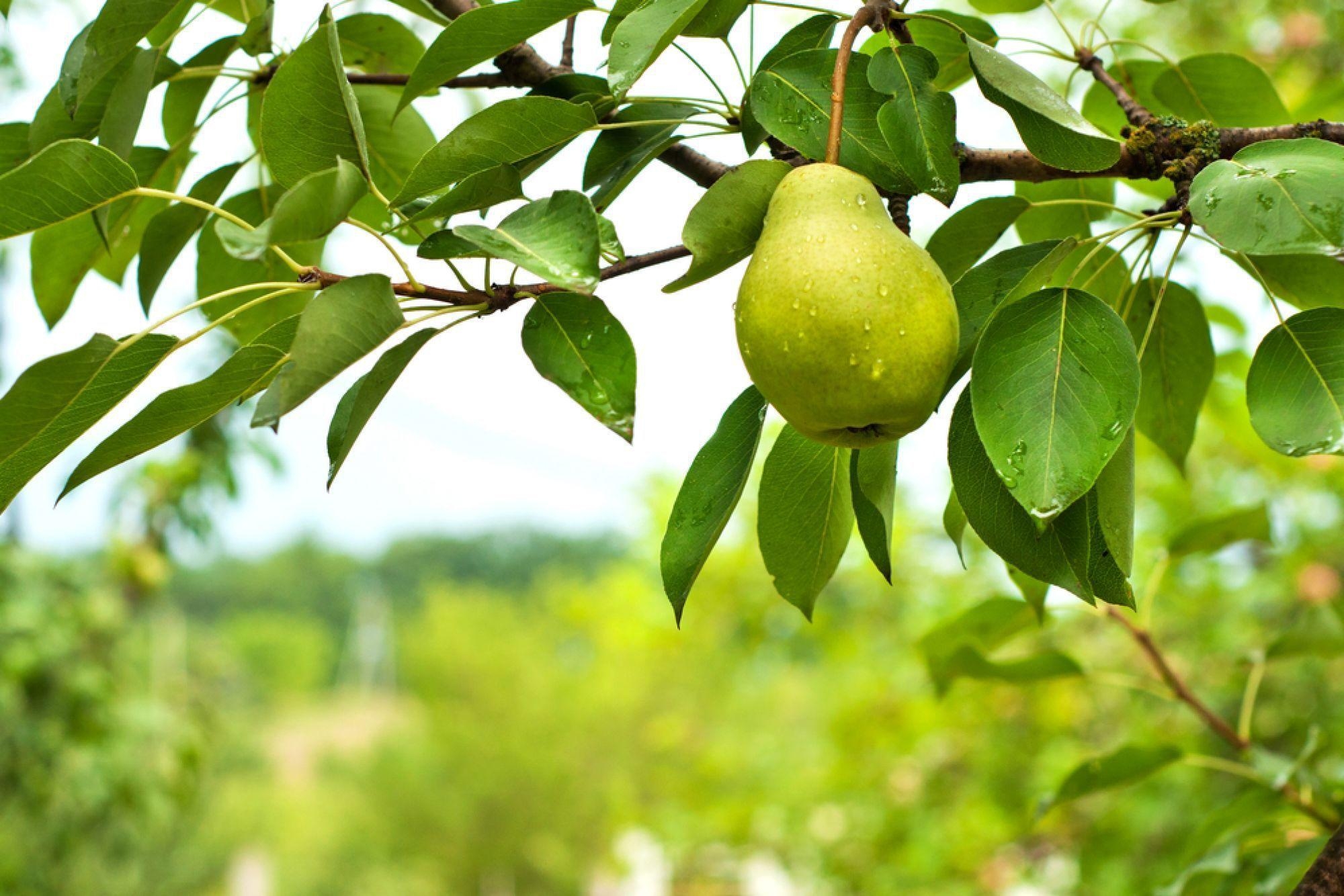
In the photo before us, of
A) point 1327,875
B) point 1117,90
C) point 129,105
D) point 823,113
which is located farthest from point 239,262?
point 1327,875

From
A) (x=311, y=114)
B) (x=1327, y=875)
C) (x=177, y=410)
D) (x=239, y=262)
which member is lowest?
(x=1327, y=875)

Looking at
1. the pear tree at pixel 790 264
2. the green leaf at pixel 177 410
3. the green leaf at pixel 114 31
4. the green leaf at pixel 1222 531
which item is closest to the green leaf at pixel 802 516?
the pear tree at pixel 790 264

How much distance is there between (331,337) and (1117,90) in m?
0.46

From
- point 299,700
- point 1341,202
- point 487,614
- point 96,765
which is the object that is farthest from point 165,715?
point 299,700

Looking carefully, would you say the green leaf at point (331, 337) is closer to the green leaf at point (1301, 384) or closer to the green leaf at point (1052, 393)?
the green leaf at point (1052, 393)

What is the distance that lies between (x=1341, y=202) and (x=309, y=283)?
35 centimetres

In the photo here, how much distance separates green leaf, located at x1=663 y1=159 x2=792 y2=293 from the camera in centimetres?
40

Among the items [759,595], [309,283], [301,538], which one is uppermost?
[301,538]

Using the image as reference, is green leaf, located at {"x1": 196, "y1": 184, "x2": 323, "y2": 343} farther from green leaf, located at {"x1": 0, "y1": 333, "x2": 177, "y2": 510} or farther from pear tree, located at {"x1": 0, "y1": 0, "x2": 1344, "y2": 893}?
green leaf, located at {"x1": 0, "y1": 333, "x2": 177, "y2": 510}

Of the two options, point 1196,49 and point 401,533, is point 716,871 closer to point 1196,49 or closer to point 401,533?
point 1196,49

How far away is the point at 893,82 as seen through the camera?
418 mm

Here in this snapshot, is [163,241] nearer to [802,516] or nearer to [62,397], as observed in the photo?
[62,397]

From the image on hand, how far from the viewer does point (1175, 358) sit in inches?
23.7

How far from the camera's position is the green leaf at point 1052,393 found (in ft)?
1.15
